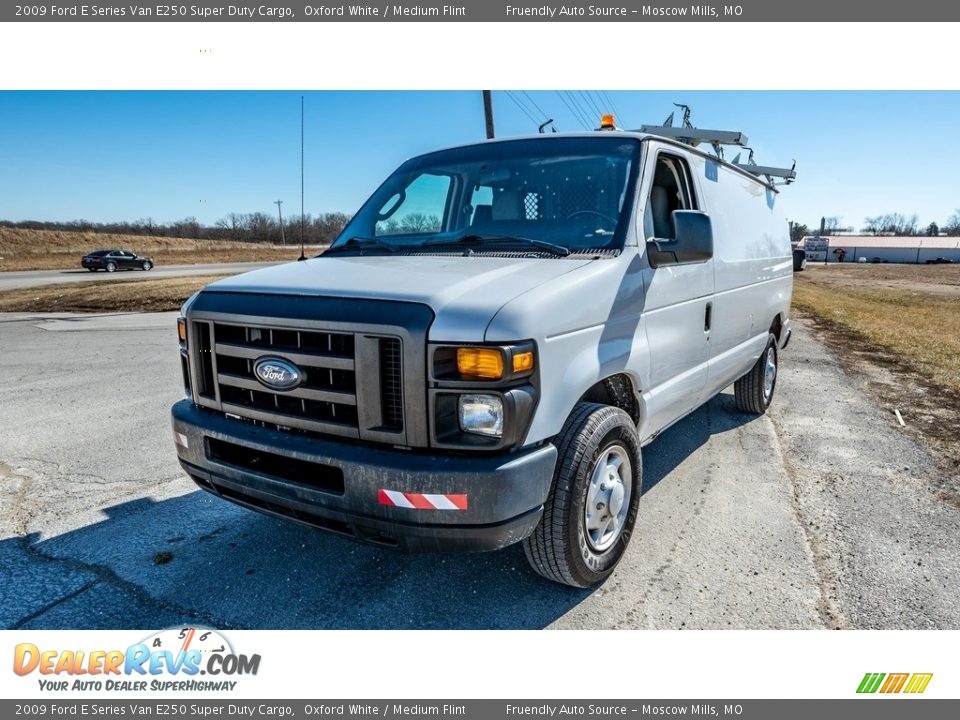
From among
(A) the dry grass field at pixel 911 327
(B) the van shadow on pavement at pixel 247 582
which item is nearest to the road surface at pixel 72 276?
(A) the dry grass field at pixel 911 327

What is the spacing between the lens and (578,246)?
310 cm

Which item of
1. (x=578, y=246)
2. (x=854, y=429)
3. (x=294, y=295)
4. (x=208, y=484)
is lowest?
(x=854, y=429)

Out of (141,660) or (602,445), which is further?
(602,445)

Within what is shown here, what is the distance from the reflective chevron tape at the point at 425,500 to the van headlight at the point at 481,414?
0.26 m

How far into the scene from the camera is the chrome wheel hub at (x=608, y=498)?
2855 millimetres

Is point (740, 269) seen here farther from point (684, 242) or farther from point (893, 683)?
point (893, 683)

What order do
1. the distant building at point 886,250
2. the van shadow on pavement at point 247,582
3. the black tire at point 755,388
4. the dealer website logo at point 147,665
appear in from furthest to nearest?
1. the distant building at point 886,250
2. the black tire at point 755,388
3. the van shadow on pavement at point 247,582
4. the dealer website logo at point 147,665

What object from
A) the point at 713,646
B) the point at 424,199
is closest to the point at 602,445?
the point at 713,646

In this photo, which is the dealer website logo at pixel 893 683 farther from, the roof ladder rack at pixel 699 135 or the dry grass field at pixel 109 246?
the dry grass field at pixel 109 246

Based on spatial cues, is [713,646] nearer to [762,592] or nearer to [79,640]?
[762,592]

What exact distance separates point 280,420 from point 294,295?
1.83 ft

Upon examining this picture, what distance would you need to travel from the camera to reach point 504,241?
10.4ft

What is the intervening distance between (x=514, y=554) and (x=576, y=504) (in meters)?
0.83

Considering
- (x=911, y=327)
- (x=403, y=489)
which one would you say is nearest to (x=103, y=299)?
(x=403, y=489)
